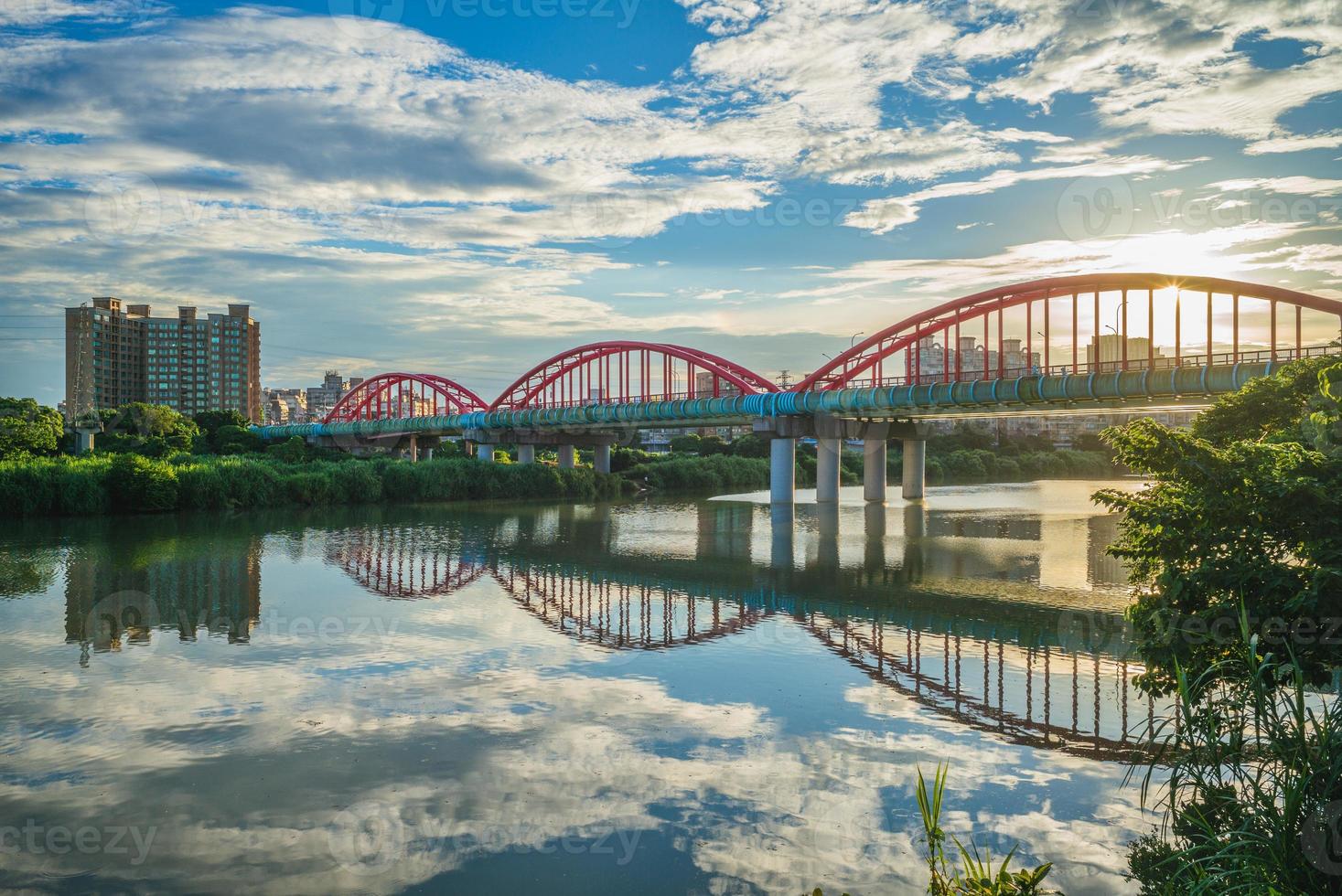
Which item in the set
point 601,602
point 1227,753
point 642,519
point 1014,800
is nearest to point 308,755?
point 1014,800

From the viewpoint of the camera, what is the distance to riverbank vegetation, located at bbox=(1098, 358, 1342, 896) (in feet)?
20.9

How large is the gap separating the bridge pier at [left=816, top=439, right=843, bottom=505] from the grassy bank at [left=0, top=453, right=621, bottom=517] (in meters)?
16.3

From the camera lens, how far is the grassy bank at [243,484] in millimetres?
41375

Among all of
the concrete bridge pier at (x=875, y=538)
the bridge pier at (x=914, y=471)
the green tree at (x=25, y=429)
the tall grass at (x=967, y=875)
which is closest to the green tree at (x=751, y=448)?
the bridge pier at (x=914, y=471)

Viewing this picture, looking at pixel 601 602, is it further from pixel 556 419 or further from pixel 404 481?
pixel 556 419

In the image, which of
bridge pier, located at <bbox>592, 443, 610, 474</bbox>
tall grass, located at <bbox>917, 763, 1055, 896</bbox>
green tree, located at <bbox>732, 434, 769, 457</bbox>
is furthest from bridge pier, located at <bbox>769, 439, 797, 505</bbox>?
tall grass, located at <bbox>917, 763, 1055, 896</bbox>

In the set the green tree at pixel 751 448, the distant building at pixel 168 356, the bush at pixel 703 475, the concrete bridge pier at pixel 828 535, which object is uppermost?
the distant building at pixel 168 356

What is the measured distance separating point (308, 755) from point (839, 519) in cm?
3836

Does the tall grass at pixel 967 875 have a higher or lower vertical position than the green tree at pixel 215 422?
lower

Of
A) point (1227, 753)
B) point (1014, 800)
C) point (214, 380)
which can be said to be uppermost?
point (214, 380)

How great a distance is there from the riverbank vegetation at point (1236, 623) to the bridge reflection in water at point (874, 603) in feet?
3.47

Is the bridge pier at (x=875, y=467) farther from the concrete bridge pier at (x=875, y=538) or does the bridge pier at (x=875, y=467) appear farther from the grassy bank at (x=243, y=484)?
the grassy bank at (x=243, y=484)

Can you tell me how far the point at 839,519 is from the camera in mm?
46938

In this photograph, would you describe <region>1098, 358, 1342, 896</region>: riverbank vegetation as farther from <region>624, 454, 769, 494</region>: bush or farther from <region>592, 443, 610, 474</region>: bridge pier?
<region>592, 443, 610, 474</region>: bridge pier
